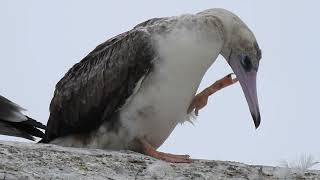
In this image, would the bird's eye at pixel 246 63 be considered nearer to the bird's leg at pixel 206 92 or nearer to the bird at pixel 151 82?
the bird at pixel 151 82

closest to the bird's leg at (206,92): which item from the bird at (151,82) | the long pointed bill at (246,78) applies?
the bird at (151,82)

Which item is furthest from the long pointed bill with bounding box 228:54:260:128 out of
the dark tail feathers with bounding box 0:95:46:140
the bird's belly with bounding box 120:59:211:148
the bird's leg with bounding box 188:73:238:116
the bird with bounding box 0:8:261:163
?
the dark tail feathers with bounding box 0:95:46:140

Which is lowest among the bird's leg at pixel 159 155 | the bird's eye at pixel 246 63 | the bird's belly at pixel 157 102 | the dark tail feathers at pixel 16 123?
the dark tail feathers at pixel 16 123

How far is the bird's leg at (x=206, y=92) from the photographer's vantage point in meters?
5.61

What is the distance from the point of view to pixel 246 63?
546 centimetres

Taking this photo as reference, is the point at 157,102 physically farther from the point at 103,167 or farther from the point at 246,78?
the point at 103,167

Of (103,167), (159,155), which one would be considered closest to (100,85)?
(159,155)

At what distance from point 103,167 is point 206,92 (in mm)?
2150

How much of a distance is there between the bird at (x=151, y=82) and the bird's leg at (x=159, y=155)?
0.01 meters

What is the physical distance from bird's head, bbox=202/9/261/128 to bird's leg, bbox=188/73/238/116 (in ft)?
0.46

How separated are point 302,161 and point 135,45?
5.83ft

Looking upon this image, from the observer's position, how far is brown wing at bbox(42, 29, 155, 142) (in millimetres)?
5246

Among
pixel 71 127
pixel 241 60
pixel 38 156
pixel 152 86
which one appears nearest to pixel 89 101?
pixel 71 127

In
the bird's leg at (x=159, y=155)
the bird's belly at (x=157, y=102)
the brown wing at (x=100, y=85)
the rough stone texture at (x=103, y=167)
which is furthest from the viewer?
the brown wing at (x=100, y=85)
